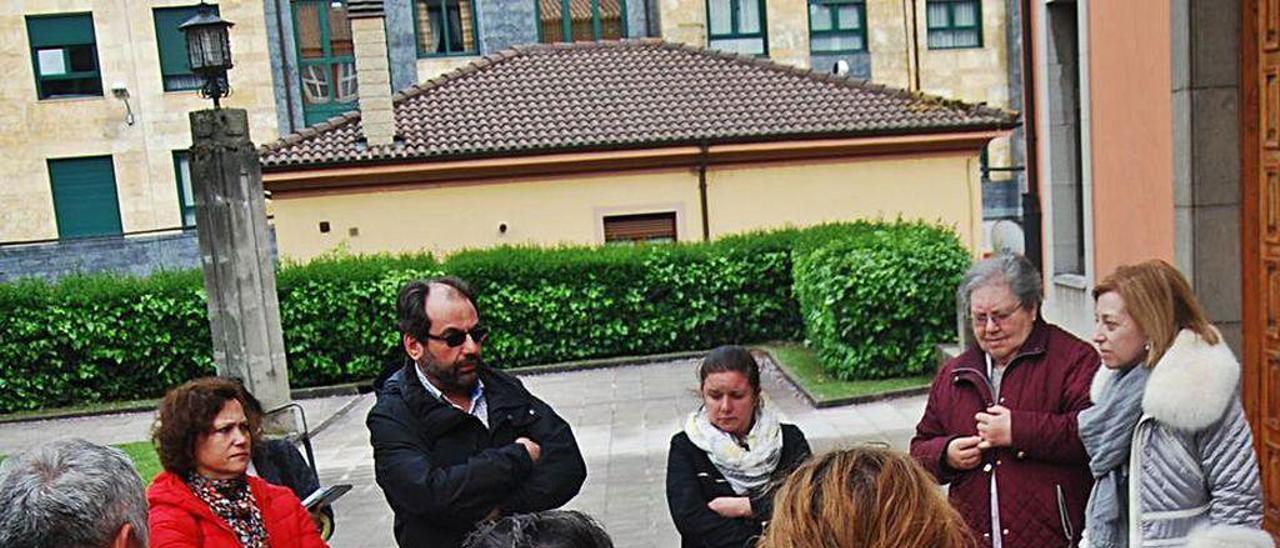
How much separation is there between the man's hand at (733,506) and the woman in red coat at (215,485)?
139 centimetres

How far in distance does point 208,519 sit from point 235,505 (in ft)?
0.39

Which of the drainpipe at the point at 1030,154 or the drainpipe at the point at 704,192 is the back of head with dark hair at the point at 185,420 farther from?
the drainpipe at the point at 704,192

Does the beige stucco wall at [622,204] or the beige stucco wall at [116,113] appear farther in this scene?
the beige stucco wall at [116,113]

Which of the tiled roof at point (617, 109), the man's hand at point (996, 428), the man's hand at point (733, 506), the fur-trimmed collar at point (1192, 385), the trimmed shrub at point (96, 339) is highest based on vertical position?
the tiled roof at point (617, 109)

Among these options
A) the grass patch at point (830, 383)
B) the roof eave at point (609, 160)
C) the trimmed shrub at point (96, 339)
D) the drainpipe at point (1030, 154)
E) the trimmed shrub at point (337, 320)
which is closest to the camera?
the drainpipe at point (1030, 154)

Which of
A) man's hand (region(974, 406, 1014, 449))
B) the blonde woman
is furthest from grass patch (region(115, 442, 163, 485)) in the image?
the blonde woman

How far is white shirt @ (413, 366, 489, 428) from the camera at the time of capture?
10.4 ft

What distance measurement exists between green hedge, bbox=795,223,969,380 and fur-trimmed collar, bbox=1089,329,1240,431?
7569 millimetres

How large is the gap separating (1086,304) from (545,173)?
1072 cm

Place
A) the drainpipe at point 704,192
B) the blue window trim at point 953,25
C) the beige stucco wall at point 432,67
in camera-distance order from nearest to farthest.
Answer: the drainpipe at point 704,192 < the beige stucco wall at point 432,67 < the blue window trim at point 953,25

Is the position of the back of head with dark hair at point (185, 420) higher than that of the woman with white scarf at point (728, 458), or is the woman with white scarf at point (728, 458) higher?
the back of head with dark hair at point (185, 420)

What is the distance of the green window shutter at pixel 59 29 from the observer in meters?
26.0

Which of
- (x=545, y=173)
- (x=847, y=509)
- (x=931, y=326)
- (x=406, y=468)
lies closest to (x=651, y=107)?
(x=545, y=173)

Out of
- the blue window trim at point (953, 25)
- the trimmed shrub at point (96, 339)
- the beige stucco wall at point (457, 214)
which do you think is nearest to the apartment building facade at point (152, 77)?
the blue window trim at point (953, 25)
